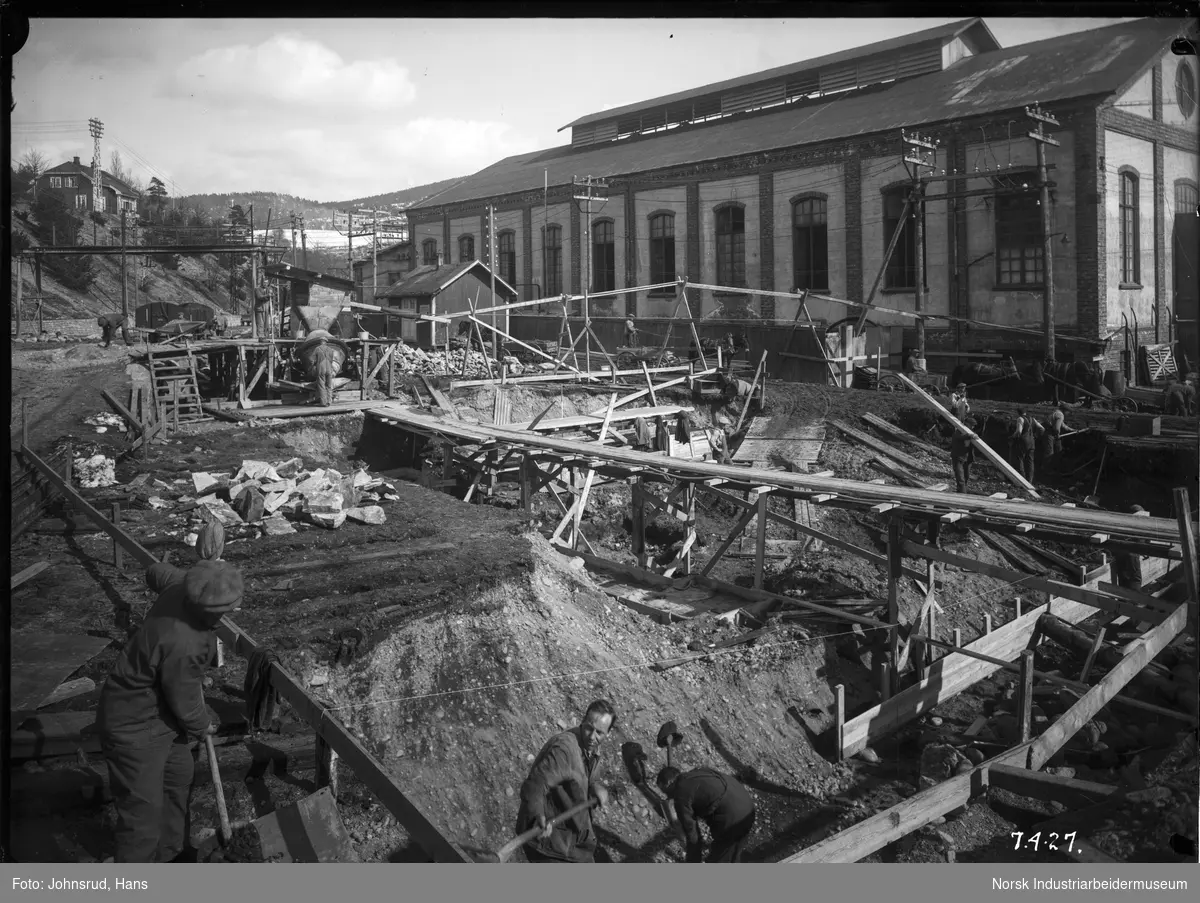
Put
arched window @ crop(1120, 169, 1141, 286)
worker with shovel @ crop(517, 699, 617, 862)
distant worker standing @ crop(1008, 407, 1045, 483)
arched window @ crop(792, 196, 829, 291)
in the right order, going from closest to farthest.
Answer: worker with shovel @ crop(517, 699, 617, 862) → distant worker standing @ crop(1008, 407, 1045, 483) → arched window @ crop(1120, 169, 1141, 286) → arched window @ crop(792, 196, 829, 291)

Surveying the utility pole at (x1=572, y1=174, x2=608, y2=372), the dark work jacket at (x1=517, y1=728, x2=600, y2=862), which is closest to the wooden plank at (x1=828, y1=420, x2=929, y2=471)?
the utility pole at (x1=572, y1=174, x2=608, y2=372)

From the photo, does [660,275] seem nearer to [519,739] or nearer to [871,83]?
[871,83]

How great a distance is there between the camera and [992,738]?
345 inches

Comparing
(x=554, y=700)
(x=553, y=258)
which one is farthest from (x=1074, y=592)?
(x=553, y=258)

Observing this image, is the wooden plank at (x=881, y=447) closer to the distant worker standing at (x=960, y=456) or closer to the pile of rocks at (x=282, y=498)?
the distant worker standing at (x=960, y=456)

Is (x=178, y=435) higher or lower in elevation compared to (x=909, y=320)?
lower

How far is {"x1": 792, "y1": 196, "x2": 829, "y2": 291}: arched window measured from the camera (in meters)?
25.2

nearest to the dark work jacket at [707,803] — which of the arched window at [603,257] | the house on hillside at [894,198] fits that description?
the house on hillside at [894,198]

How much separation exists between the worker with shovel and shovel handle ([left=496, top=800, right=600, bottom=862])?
0.09 ft

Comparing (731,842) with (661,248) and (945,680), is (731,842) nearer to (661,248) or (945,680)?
(945,680)

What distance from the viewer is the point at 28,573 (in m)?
7.75

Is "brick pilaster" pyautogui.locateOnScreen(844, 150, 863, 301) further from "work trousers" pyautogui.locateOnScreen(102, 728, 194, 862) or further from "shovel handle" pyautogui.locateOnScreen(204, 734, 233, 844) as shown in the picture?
"work trousers" pyautogui.locateOnScreen(102, 728, 194, 862)

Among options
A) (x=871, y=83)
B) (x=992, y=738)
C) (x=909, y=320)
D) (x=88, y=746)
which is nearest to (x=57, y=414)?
(x=88, y=746)
